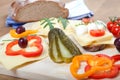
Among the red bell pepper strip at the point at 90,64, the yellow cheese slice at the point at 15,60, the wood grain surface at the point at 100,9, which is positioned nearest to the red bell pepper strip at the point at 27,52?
the yellow cheese slice at the point at 15,60

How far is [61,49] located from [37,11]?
446mm

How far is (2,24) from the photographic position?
3.86 feet

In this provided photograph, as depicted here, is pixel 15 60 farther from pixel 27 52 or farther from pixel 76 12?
pixel 76 12

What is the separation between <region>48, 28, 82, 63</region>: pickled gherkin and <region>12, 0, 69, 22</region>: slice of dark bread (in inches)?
15.6

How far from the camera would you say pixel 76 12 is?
1181mm

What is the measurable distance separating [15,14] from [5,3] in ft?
1.06

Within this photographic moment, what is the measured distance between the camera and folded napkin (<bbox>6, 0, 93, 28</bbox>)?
1.15 meters

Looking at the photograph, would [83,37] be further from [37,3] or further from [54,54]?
[37,3]

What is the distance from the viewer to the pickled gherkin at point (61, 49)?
766mm

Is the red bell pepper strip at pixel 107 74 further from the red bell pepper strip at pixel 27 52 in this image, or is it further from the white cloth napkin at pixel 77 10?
the white cloth napkin at pixel 77 10

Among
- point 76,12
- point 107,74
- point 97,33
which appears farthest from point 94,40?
point 76,12

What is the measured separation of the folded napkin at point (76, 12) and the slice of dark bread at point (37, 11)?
21 mm

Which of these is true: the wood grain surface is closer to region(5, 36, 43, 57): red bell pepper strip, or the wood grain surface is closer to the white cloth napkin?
the white cloth napkin

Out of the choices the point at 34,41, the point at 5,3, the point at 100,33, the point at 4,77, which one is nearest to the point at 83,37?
the point at 100,33
